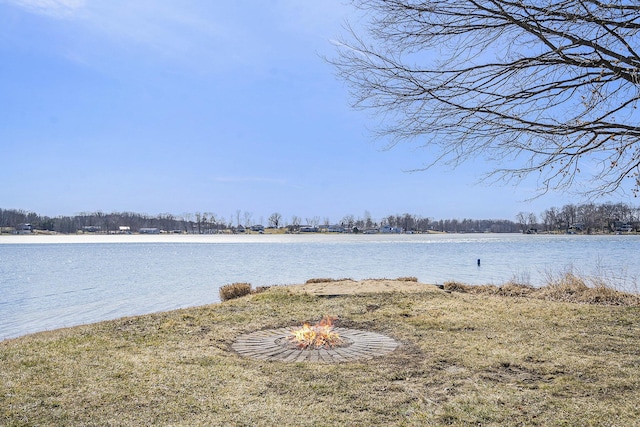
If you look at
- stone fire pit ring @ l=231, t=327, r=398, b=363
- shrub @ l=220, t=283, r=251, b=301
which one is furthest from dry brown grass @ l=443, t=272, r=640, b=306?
stone fire pit ring @ l=231, t=327, r=398, b=363

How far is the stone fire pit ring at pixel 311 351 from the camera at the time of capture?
18.0 feet

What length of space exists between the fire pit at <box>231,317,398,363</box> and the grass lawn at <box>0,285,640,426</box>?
223mm

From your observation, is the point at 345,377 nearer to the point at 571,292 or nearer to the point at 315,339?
the point at 315,339

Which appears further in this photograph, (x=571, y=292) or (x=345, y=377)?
(x=571, y=292)

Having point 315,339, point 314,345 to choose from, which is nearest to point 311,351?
point 314,345

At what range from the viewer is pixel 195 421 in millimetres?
3613

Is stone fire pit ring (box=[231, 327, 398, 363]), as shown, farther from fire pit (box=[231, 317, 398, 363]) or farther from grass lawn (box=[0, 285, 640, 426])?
grass lawn (box=[0, 285, 640, 426])

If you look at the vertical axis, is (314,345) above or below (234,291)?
above

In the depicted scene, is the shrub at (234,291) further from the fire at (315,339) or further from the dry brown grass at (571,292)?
the fire at (315,339)

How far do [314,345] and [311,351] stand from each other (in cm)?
24

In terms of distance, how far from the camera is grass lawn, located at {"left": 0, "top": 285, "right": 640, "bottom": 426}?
3.72 metres

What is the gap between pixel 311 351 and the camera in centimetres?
575

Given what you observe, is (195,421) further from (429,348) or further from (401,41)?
(401,41)

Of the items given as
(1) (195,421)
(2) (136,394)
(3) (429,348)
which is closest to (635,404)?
(3) (429,348)
